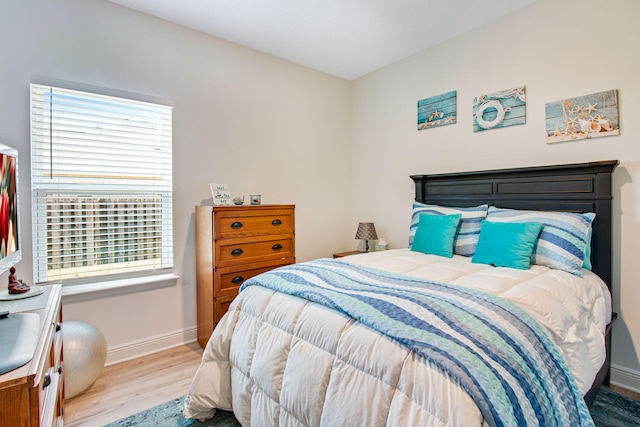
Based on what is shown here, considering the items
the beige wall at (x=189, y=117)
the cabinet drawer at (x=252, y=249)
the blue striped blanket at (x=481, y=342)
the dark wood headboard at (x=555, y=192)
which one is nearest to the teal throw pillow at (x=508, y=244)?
the dark wood headboard at (x=555, y=192)

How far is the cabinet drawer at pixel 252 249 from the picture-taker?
8.52ft

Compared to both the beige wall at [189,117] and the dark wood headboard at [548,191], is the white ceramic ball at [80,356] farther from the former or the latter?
the dark wood headboard at [548,191]

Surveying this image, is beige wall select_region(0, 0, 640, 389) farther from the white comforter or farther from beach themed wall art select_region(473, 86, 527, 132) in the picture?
the white comforter

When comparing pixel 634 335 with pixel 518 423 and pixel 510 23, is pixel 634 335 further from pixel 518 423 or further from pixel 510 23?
pixel 510 23

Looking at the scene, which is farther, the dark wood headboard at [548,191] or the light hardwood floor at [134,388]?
the dark wood headboard at [548,191]

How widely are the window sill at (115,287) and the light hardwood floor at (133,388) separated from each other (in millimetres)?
Result: 535

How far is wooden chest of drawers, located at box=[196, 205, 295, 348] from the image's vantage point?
2566 millimetres

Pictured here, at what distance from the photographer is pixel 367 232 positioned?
3.59 meters

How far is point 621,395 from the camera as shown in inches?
81.3

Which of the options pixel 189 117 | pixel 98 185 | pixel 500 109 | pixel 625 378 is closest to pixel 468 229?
pixel 500 109

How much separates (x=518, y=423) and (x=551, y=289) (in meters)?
0.96

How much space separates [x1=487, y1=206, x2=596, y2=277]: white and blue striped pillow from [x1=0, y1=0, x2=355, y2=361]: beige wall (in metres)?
2.21

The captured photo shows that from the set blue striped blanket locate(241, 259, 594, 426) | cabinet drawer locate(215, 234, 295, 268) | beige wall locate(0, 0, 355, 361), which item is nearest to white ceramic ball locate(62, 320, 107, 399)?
beige wall locate(0, 0, 355, 361)

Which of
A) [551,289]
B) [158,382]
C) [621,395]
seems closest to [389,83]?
[551,289]
